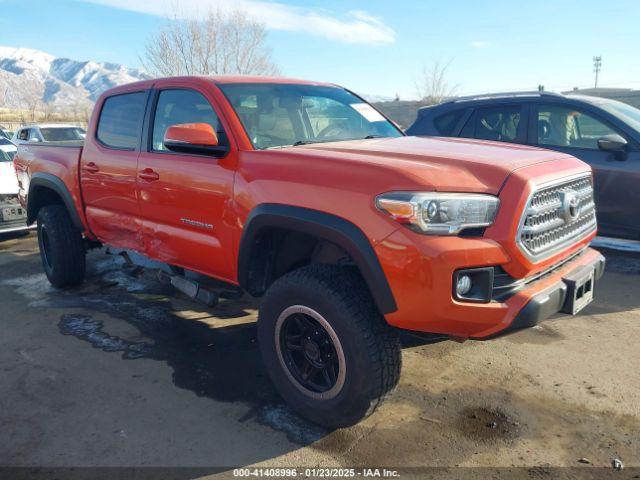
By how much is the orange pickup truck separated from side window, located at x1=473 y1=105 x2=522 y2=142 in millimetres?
2436

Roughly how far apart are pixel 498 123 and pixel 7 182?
22.6 ft

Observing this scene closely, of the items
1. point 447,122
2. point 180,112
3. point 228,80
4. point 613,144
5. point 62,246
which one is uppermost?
point 228,80

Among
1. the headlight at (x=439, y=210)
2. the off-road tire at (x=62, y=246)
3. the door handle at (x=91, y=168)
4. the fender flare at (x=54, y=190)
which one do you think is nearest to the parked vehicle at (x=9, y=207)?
the fender flare at (x=54, y=190)

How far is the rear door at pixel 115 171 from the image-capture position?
4211mm

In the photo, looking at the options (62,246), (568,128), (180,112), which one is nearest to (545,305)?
(180,112)

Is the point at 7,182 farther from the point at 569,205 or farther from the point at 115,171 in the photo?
the point at 569,205

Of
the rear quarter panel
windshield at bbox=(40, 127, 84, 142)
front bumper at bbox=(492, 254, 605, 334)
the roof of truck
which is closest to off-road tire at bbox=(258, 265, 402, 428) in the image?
front bumper at bbox=(492, 254, 605, 334)

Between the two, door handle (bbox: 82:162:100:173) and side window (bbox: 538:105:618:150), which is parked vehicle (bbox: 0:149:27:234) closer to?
door handle (bbox: 82:162:100:173)

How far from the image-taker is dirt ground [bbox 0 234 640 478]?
9.03 feet

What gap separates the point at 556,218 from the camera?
2918 mm

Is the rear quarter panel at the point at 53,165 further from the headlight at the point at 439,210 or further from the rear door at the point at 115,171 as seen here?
the headlight at the point at 439,210

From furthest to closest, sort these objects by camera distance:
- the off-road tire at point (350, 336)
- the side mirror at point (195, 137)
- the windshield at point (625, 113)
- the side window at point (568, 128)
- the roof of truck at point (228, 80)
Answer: the side window at point (568, 128) < the windshield at point (625, 113) < the roof of truck at point (228, 80) < the side mirror at point (195, 137) < the off-road tire at point (350, 336)

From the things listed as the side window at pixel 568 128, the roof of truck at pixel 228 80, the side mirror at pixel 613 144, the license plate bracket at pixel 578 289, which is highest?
the roof of truck at pixel 228 80

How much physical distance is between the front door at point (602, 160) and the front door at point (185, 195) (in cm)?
410
